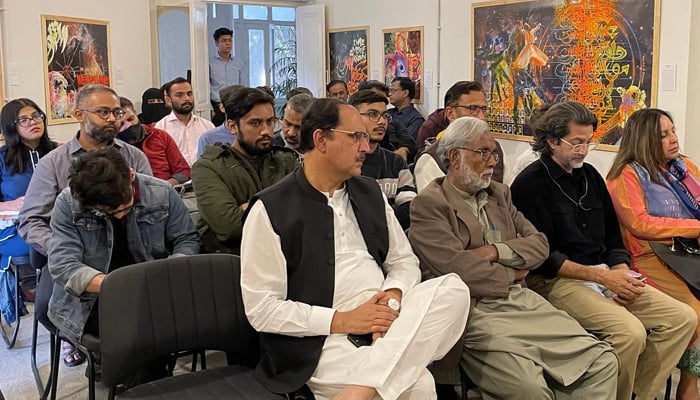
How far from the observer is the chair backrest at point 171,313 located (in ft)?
7.06

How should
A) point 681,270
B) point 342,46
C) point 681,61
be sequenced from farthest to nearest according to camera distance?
point 342,46 < point 681,61 < point 681,270

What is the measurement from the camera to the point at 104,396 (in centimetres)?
317

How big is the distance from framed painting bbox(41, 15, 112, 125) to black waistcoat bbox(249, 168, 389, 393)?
500 cm

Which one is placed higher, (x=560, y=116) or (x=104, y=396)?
(x=560, y=116)

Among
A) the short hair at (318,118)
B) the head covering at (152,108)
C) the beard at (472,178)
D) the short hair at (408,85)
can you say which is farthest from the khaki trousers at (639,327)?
the head covering at (152,108)

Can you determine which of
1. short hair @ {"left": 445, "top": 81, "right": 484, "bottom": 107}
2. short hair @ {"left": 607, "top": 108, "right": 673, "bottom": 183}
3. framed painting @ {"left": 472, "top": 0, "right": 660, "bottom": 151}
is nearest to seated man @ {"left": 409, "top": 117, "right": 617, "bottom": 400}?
short hair @ {"left": 607, "top": 108, "right": 673, "bottom": 183}

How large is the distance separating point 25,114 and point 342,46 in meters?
4.80

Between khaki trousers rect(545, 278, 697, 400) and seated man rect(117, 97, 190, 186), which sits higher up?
seated man rect(117, 97, 190, 186)

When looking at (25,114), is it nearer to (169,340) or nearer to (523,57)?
(169,340)

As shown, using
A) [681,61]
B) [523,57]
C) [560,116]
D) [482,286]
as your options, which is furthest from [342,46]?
[482,286]

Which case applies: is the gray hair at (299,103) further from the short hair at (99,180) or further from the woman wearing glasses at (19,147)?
the woman wearing glasses at (19,147)

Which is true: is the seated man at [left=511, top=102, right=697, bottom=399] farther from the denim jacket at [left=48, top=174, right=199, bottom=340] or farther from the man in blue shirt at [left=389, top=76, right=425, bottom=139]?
the man in blue shirt at [left=389, top=76, right=425, bottom=139]

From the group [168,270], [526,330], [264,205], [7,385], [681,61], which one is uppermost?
[681,61]

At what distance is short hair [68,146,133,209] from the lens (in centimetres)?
253
